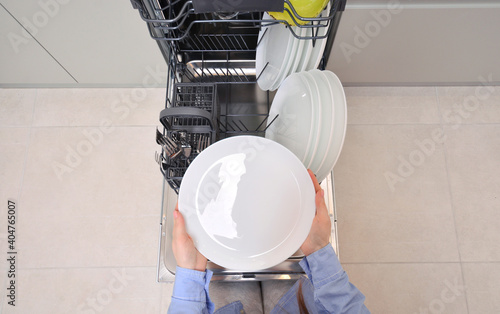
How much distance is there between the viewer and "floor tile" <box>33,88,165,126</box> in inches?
54.7

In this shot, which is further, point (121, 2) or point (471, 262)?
point (471, 262)

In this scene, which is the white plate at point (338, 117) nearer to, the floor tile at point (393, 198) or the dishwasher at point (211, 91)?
the dishwasher at point (211, 91)

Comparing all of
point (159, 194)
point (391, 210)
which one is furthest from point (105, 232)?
point (391, 210)

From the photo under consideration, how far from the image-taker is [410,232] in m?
1.28

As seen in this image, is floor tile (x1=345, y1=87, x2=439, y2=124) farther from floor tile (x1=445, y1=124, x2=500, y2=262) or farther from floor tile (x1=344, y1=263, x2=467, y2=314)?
floor tile (x1=344, y1=263, x2=467, y2=314)

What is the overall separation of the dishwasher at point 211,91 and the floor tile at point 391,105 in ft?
1.88

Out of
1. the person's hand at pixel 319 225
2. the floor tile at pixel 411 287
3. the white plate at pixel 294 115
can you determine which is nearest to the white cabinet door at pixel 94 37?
the white plate at pixel 294 115

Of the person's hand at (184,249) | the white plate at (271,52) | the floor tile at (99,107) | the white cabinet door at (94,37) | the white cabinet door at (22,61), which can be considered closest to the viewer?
the person's hand at (184,249)

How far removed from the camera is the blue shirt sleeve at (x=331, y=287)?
0.69 meters

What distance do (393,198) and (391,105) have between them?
0.41 m

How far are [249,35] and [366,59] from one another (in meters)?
0.51

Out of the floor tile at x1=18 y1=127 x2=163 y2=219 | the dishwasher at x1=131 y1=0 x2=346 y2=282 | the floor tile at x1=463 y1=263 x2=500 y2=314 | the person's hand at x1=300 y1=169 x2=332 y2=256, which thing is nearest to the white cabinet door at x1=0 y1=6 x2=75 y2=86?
the floor tile at x1=18 y1=127 x2=163 y2=219

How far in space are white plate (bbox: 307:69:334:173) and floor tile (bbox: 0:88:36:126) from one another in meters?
1.29

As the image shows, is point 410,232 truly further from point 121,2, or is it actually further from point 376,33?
point 121,2
